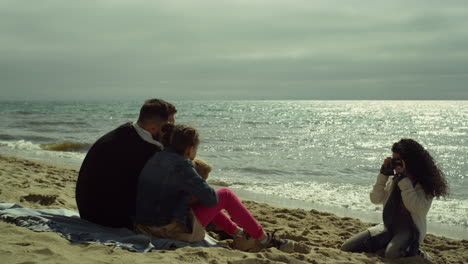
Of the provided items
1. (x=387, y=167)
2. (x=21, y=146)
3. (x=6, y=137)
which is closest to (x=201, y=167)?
(x=387, y=167)

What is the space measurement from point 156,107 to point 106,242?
4.14 feet

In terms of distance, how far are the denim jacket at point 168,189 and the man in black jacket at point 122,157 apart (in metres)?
0.17

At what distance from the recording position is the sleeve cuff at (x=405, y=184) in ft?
14.6

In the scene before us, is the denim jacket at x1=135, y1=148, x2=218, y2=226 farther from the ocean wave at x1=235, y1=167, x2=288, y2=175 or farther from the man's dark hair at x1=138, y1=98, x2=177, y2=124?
the ocean wave at x1=235, y1=167, x2=288, y2=175

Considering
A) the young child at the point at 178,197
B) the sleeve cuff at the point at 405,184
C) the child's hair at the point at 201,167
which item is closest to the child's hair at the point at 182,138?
the young child at the point at 178,197

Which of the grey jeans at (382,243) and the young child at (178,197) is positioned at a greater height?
the young child at (178,197)

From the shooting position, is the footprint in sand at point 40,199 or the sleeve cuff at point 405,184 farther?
the footprint in sand at point 40,199

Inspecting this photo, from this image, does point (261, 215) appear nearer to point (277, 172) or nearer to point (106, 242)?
point (106, 242)

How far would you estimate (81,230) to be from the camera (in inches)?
161

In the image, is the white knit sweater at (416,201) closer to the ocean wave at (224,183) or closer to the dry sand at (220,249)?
the dry sand at (220,249)

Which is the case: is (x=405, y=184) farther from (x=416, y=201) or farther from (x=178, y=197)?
(x=178, y=197)

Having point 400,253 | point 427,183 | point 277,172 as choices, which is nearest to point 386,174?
point 427,183

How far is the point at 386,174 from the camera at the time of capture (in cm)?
466

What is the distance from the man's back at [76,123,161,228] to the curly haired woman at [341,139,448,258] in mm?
2447
